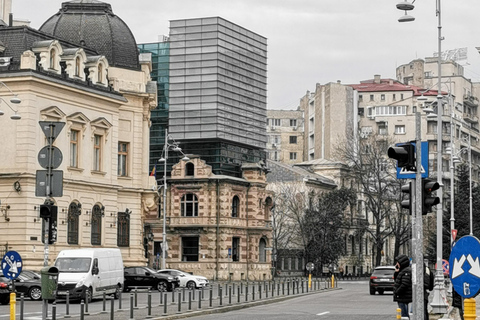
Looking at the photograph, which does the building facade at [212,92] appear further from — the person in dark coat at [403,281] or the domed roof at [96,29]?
the person in dark coat at [403,281]

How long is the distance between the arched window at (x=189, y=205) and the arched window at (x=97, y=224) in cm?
2685

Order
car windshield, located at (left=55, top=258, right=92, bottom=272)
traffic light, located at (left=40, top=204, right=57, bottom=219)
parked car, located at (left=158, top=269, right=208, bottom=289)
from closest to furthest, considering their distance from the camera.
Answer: traffic light, located at (left=40, top=204, right=57, bottom=219) < car windshield, located at (left=55, top=258, right=92, bottom=272) < parked car, located at (left=158, top=269, right=208, bottom=289)

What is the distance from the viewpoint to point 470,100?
14362cm

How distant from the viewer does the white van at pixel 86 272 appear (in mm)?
38219

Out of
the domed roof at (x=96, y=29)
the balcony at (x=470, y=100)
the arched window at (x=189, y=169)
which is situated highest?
the balcony at (x=470, y=100)

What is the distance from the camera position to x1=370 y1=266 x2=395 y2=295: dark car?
1905 inches

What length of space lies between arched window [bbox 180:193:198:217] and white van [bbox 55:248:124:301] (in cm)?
4371

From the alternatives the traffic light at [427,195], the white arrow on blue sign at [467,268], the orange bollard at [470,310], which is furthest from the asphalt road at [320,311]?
the white arrow on blue sign at [467,268]

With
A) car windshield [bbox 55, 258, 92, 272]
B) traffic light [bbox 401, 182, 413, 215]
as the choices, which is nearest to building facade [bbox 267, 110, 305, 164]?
car windshield [bbox 55, 258, 92, 272]

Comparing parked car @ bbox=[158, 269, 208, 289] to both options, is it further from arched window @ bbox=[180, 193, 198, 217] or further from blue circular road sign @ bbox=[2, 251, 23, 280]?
blue circular road sign @ bbox=[2, 251, 23, 280]

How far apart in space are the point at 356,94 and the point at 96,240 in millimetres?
79191

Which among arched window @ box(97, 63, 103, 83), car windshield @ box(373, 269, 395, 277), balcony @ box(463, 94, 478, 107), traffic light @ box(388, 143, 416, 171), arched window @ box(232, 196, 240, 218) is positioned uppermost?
balcony @ box(463, 94, 478, 107)

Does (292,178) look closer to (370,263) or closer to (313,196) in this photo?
(313,196)

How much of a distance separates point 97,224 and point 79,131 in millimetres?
5793
